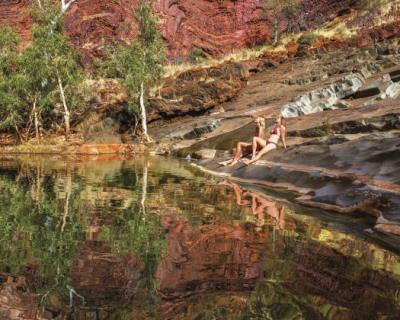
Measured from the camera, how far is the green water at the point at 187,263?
13.2ft

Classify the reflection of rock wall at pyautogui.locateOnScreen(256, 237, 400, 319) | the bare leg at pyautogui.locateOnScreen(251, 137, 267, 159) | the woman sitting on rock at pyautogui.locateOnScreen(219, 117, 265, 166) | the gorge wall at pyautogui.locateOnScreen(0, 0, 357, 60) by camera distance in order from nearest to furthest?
the reflection of rock wall at pyautogui.locateOnScreen(256, 237, 400, 319) < the bare leg at pyautogui.locateOnScreen(251, 137, 267, 159) < the woman sitting on rock at pyautogui.locateOnScreen(219, 117, 265, 166) < the gorge wall at pyautogui.locateOnScreen(0, 0, 357, 60)

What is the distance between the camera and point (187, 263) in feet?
17.7

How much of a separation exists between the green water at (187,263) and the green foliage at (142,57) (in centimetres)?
2582

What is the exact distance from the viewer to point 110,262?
5332 mm

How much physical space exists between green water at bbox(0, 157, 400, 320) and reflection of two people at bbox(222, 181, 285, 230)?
Answer: 0.14 ft

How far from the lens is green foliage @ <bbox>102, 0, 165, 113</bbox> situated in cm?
3506

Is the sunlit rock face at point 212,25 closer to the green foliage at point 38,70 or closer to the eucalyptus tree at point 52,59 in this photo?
the eucalyptus tree at point 52,59

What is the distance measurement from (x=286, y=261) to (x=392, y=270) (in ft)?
4.06

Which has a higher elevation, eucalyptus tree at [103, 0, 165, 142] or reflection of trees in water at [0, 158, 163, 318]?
eucalyptus tree at [103, 0, 165, 142]

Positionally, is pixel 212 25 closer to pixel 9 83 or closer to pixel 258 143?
pixel 9 83

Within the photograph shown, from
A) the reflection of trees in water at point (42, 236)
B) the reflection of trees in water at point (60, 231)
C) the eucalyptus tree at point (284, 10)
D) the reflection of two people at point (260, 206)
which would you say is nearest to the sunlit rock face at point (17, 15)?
the eucalyptus tree at point (284, 10)

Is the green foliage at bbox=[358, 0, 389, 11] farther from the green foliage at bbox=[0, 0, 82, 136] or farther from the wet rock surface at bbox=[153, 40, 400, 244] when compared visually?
the green foliage at bbox=[0, 0, 82, 136]

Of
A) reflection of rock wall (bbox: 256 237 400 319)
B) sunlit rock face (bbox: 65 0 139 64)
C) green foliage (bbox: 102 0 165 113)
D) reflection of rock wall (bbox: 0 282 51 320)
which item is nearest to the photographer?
reflection of rock wall (bbox: 0 282 51 320)

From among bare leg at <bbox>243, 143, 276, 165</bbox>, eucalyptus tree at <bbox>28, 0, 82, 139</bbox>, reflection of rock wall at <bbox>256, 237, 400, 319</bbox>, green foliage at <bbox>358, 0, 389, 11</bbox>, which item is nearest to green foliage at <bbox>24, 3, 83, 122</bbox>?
eucalyptus tree at <bbox>28, 0, 82, 139</bbox>
